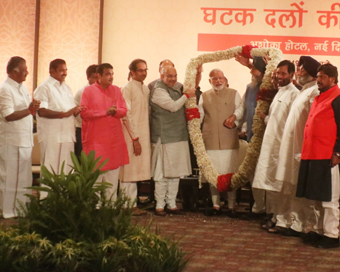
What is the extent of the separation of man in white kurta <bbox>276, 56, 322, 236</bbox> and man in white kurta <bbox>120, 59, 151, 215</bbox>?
152cm

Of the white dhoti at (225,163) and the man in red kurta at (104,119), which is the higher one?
the man in red kurta at (104,119)

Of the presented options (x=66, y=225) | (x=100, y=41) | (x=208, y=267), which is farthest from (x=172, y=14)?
(x=66, y=225)

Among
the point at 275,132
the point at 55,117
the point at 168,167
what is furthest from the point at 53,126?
the point at 275,132

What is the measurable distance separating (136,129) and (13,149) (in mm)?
1253

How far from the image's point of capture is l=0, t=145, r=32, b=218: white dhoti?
17.7 ft

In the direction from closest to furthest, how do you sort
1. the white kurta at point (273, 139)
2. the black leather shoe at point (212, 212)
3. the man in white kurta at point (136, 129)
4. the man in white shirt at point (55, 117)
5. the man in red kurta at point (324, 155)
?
1. the man in red kurta at point (324, 155)
2. the white kurta at point (273, 139)
3. the man in white shirt at point (55, 117)
4. the man in white kurta at point (136, 129)
5. the black leather shoe at point (212, 212)

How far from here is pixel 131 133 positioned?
575 centimetres

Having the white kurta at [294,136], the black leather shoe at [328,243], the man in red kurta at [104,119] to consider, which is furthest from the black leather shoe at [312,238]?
the man in red kurta at [104,119]

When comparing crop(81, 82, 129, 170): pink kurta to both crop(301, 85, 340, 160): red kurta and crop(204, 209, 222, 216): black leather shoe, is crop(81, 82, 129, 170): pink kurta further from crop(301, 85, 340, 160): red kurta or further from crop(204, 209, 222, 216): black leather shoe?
crop(301, 85, 340, 160): red kurta

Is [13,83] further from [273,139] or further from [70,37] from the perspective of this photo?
[70,37]

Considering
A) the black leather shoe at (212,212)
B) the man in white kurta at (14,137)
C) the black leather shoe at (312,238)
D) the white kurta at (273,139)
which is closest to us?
the black leather shoe at (312,238)

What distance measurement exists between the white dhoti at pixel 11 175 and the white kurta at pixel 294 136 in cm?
247

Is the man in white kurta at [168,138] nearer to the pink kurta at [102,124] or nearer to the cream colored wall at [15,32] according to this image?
the pink kurta at [102,124]

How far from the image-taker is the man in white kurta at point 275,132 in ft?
16.6
